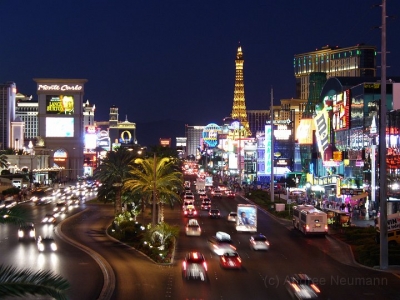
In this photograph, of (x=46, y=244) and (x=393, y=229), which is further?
(x=46, y=244)

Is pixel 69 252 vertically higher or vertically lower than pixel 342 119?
lower

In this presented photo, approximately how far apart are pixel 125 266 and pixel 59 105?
12588 cm

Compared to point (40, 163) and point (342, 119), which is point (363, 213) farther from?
point (40, 163)

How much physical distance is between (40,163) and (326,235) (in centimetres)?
9774

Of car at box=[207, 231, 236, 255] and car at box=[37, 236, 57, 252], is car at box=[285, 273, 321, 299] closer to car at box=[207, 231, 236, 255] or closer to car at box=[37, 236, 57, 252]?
car at box=[207, 231, 236, 255]

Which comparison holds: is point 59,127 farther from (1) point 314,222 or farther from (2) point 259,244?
(2) point 259,244

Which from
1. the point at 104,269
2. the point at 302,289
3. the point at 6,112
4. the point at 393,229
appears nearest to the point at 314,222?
the point at 393,229

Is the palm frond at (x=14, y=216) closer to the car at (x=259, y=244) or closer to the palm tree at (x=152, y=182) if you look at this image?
the car at (x=259, y=244)

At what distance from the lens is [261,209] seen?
7044 centimetres

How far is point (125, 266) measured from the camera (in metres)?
30.6

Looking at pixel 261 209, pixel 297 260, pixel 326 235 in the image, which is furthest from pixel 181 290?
pixel 261 209

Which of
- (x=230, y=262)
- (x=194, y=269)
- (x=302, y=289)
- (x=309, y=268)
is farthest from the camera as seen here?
(x=309, y=268)

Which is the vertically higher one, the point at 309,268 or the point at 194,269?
the point at 194,269

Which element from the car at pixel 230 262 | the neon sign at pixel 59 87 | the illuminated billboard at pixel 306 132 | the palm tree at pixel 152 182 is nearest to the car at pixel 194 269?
the car at pixel 230 262
